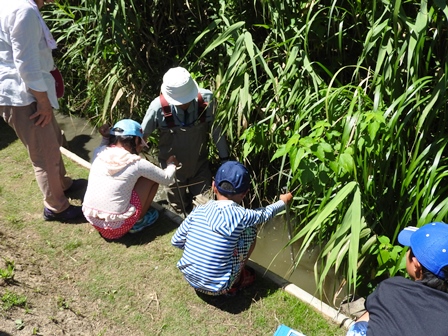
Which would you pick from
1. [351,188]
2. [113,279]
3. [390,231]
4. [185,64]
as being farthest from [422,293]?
[185,64]

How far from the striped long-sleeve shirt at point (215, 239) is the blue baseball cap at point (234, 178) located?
3.0 inches

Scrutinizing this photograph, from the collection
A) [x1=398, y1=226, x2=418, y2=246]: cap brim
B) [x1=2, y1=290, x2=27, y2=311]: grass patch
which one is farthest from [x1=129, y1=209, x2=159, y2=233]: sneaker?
[x1=398, y1=226, x2=418, y2=246]: cap brim

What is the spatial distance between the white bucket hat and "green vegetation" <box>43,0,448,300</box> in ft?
0.61

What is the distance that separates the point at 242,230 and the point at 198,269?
316mm

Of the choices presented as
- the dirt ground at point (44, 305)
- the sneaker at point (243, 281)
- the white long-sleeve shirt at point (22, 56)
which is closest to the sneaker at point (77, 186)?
the dirt ground at point (44, 305)

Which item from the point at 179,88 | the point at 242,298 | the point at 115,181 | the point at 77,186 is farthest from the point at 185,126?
the point at 242,298

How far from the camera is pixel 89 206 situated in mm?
3457

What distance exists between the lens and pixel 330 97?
2.96 meters

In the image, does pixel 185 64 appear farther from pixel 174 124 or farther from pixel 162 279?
pixel 162 279

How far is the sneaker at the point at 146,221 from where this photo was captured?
361cm

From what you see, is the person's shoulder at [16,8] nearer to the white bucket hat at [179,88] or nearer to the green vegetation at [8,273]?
the white bucket hat at [179,88]

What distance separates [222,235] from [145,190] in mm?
869

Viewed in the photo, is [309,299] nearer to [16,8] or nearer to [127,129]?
[127,129]

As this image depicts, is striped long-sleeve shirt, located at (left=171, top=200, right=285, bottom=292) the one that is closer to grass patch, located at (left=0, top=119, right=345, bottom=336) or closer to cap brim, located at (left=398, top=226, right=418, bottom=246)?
grass patch, located at (left=0, top=119, right=345, bottom=336)
